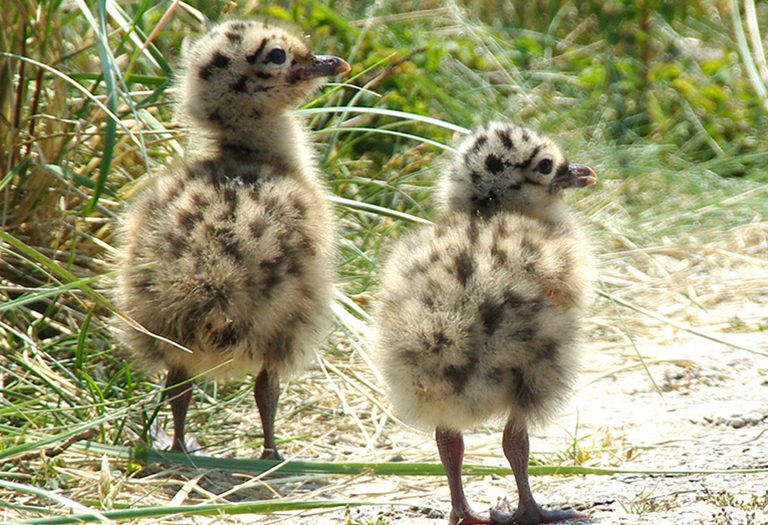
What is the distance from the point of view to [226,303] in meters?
4.38

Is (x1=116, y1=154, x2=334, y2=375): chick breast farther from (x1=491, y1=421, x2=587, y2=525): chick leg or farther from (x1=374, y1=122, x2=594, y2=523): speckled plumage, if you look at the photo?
(x1=491, y1=421, x2=587, y2=525): chick leg

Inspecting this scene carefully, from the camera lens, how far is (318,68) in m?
5.22

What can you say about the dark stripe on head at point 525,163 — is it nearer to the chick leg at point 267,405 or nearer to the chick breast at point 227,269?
the chick breast at point 227,269

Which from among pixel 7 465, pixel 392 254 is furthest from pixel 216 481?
pixel 392 254

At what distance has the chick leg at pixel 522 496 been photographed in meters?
3.94

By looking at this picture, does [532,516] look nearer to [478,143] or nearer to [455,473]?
[455,473]

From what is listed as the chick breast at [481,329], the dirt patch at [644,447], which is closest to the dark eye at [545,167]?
the chick breast at [481,329]

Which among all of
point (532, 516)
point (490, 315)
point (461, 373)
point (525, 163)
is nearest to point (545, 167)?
point (525, 163)

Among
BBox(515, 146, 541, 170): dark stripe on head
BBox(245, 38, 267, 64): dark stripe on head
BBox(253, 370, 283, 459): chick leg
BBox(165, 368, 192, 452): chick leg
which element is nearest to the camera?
BBox(515, 146, 541, 170): dark stripe on head

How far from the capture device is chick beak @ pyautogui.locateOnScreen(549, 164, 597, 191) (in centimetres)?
464

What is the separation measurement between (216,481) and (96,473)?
42 centimetres

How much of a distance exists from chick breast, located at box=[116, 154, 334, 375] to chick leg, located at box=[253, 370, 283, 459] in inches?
4.8

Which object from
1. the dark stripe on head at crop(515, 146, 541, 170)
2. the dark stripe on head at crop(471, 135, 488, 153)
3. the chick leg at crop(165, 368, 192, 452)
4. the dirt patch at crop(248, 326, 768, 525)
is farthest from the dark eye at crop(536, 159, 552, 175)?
the chick leg at crop(165, 368, 192, 452)

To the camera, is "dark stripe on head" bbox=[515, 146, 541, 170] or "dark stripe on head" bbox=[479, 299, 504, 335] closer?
"dark stripe on head" bbox=[479, 299, 504, 335]
